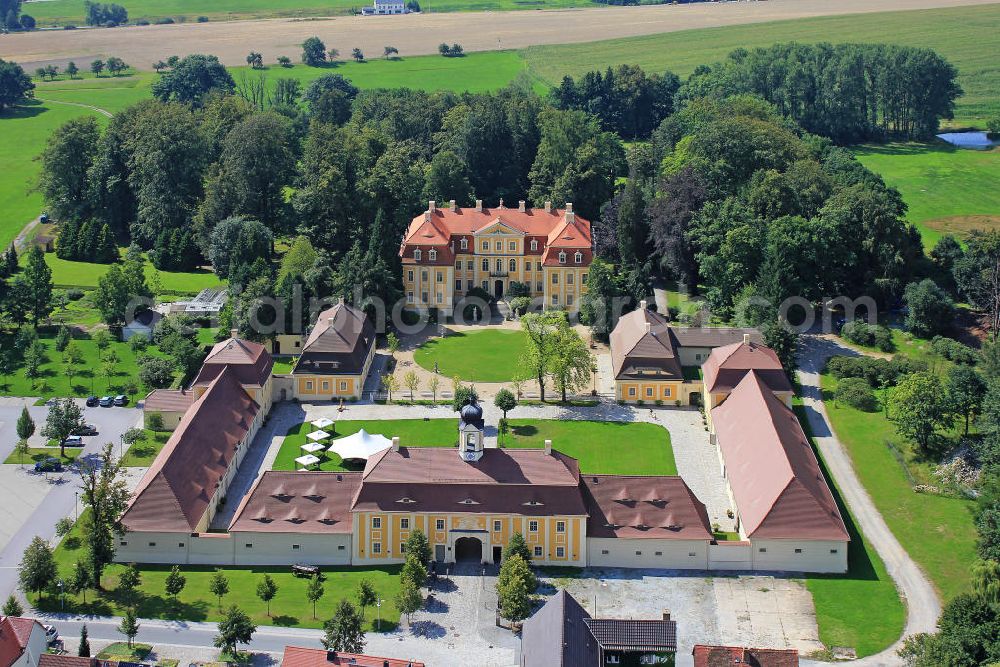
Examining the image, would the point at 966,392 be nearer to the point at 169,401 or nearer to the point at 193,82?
the point at 169,401

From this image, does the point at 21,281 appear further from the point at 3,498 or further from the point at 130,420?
the point at 3,498

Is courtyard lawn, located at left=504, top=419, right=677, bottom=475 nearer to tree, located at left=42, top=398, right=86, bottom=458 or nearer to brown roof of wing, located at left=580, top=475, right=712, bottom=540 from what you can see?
brown roof of wing, located at left=580, top=475, right=712, bottom=540

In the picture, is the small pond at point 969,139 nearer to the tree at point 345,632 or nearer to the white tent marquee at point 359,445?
the white tent marquee at point 359,445

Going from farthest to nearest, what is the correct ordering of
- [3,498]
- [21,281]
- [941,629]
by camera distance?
[21,281]
[3,498]
[941,629]

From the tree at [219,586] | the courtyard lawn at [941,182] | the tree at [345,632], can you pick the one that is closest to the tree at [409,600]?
the tree at [345,632]

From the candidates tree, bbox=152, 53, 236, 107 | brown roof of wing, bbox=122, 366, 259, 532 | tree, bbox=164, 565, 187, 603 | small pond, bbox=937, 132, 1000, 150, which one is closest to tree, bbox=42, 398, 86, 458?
brown roof of wing, bbox=122, 366, 259, 532

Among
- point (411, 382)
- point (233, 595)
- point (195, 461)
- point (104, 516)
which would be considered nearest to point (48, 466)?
point (195, 461)

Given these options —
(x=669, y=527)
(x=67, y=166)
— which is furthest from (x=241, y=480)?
(x=67, y=166)
